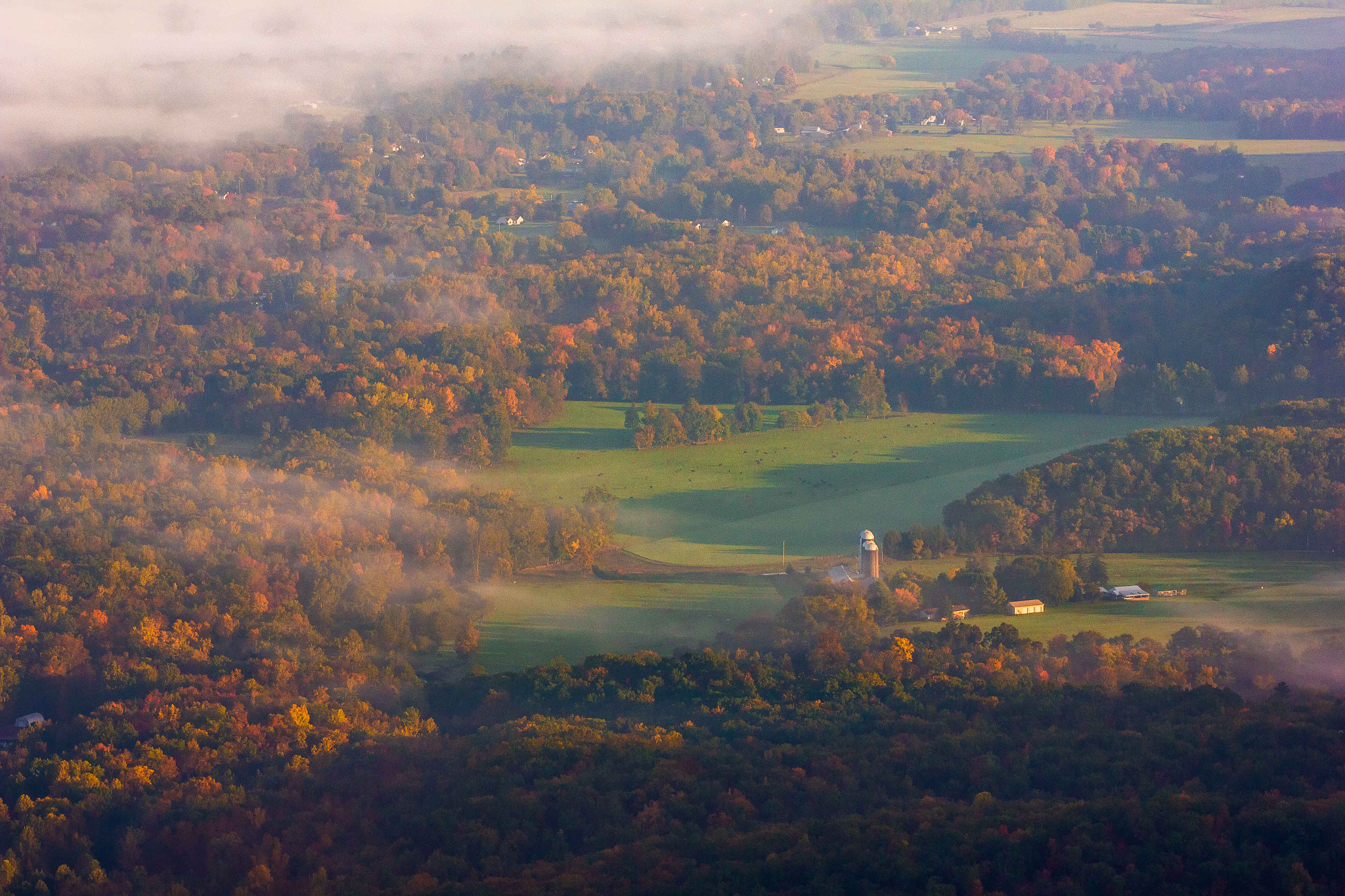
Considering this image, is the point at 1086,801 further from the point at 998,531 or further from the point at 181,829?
the point at 998,531

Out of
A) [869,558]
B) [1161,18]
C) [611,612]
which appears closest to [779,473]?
[869,558]

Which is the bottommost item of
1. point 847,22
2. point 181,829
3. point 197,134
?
point 181,829

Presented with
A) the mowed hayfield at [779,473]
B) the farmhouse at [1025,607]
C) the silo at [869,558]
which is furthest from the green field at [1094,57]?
the farmhouse at [1025,607]

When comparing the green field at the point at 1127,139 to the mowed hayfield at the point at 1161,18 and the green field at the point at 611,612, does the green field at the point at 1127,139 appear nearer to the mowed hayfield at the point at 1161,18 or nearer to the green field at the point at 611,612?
the mowed hayfield at the point at 1161,18

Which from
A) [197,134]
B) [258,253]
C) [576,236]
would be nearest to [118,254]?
[258,253]

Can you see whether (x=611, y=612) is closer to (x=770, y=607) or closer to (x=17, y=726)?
(x=770, y=607)
